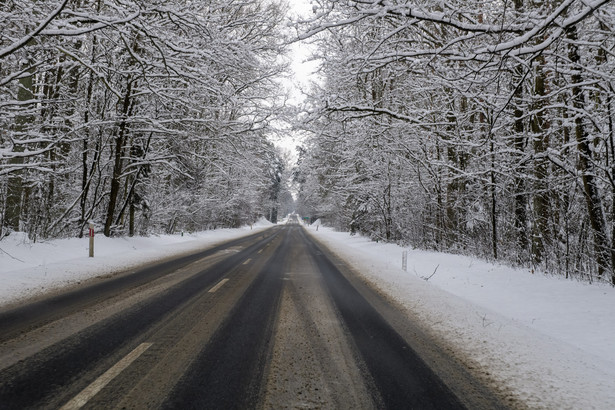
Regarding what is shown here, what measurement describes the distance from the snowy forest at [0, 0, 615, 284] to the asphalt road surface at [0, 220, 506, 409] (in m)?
3.95

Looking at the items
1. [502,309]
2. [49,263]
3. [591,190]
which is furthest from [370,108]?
[49,263]

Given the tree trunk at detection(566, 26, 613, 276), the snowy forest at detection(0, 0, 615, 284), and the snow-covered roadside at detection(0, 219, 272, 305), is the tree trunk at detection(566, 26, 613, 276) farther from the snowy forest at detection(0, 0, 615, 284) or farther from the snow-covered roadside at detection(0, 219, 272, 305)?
the snow-covered roadside at detection(0, 219, 272, 305)

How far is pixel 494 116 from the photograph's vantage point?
31.5ft

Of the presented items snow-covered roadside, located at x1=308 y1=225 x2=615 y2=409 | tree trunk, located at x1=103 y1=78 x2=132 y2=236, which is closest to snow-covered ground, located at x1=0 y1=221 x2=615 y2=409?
snow-covered roadside, located at x1=308 y1=225 x2=615 y2=409

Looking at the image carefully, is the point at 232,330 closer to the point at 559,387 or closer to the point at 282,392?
the point at 282,392

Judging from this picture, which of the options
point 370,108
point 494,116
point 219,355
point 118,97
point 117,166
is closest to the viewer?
point 219,355

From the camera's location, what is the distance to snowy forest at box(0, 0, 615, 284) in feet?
20.8

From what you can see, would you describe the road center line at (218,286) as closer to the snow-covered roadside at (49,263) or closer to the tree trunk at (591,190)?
the snow-covered roadside at (49,263)

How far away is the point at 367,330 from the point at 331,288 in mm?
2903

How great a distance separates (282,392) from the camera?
9.32ft

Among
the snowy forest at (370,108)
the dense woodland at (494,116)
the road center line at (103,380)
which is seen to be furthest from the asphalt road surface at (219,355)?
the dense woodland at (494,116)

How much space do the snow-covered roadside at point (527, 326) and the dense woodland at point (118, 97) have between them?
686 centimetres

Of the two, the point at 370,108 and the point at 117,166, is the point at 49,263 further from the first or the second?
the point at 370,108

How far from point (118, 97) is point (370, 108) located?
987cm
